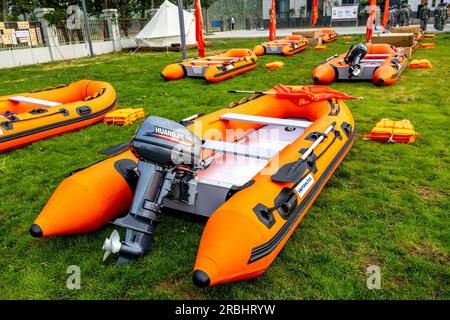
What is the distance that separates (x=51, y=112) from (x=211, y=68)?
166 inches

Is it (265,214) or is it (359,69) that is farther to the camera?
(359,69)

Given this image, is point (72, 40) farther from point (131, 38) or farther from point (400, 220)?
point (400, 220)

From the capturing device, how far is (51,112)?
527 centimetres

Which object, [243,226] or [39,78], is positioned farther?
[39,78]

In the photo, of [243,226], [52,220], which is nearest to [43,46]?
[52,220]

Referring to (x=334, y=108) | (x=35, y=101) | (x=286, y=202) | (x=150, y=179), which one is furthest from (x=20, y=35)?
(x=286, y=202)

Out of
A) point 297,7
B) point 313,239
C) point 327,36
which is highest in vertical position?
point 297,7

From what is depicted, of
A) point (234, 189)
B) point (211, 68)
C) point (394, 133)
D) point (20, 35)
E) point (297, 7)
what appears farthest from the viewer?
point (297, 7)

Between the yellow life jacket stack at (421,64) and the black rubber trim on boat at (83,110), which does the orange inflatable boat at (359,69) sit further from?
the black rubber trim on boat at (83,110)

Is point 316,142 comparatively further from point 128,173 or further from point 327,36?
point 327,36

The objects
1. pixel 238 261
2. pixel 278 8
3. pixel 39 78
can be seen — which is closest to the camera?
pixel 238 261

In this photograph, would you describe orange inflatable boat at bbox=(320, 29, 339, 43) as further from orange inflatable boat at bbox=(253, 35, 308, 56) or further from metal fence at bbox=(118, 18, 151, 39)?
metal fence at bbox=(118, 18, 151, 39)

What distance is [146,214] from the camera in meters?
2.47

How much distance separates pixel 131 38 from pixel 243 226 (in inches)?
719
